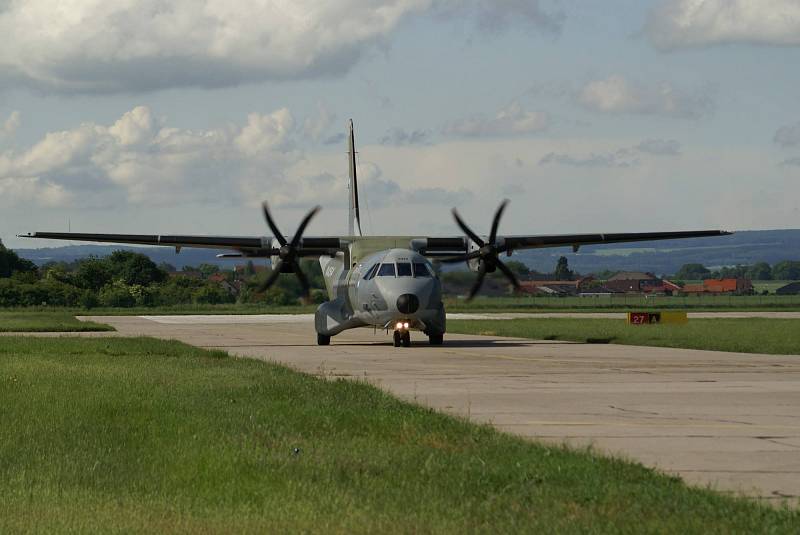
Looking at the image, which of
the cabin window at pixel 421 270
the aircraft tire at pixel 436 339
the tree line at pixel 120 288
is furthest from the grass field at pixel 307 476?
the tree line at pixel 120 288

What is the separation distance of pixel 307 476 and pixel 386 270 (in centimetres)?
2674

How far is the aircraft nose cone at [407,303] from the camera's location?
38031mm

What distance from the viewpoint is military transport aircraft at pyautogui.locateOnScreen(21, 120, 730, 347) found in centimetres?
3881

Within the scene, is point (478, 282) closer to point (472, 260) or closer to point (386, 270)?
point (472, 260)

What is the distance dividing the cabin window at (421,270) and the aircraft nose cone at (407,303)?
3.24 feet

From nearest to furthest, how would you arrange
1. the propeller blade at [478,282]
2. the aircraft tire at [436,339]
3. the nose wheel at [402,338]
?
1. the nose wheel at [402,338]
2. the aircraft tire at [436,339]
3. the propeller blade at [478,282]

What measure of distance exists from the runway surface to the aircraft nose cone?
1280 millimetres

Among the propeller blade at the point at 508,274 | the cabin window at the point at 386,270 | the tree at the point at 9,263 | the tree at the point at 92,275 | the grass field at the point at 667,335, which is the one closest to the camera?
the grass field at the point at 667,335

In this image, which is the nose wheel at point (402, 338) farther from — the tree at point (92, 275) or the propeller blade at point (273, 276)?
the tree at point (92, 275)

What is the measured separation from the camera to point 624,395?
71.3ft

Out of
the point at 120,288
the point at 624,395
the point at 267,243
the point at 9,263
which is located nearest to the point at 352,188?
the point at 267,243

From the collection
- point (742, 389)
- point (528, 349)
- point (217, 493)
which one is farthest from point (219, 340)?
point (217, 493)

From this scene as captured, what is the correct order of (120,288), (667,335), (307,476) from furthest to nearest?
(120,288) → (667,335) → (307,476)

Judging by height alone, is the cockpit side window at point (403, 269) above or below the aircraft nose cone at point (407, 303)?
above
